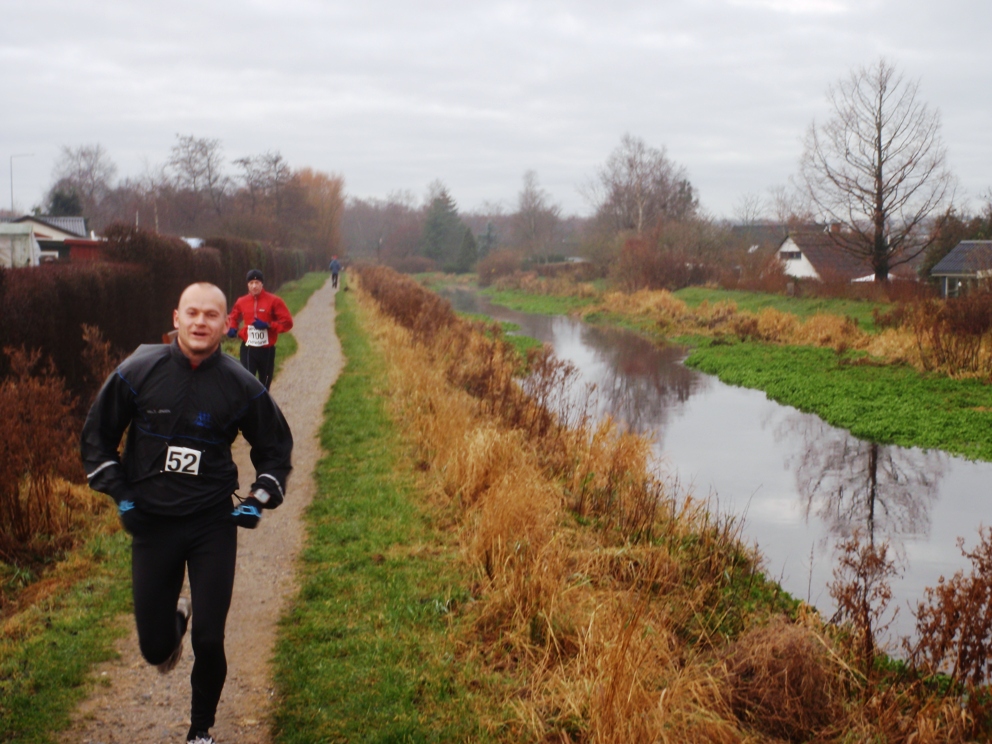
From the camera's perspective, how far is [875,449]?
1403 cm

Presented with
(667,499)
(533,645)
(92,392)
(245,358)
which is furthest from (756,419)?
(533,645)

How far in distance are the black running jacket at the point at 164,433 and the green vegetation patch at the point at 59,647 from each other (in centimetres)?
136

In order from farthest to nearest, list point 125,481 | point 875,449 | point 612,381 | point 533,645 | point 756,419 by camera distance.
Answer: point 612,381 < point 756,419 < point 875,449 < point 533,645 < point 125,481

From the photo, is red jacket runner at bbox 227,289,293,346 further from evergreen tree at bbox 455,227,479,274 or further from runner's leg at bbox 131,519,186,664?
evergreen tree at bbox 455,227,479,274

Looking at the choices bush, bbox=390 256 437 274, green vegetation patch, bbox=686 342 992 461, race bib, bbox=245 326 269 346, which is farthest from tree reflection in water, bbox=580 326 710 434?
bush, bbox=390 256 437 274

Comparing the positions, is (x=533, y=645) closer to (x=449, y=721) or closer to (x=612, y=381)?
(x=449, y=721)

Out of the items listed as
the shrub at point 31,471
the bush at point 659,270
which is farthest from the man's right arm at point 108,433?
the bush at point 659,270

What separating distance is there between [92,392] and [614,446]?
629 centimetres

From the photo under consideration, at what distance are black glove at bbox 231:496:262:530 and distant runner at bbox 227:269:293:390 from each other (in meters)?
6.88

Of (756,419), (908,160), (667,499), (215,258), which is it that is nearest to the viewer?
(667,499)

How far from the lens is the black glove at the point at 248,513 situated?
12.6 feet

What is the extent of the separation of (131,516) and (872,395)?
53.2 feet

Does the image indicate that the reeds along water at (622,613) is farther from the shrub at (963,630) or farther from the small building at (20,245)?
the small building at (20,245)

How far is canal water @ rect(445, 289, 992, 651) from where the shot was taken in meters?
8.82
